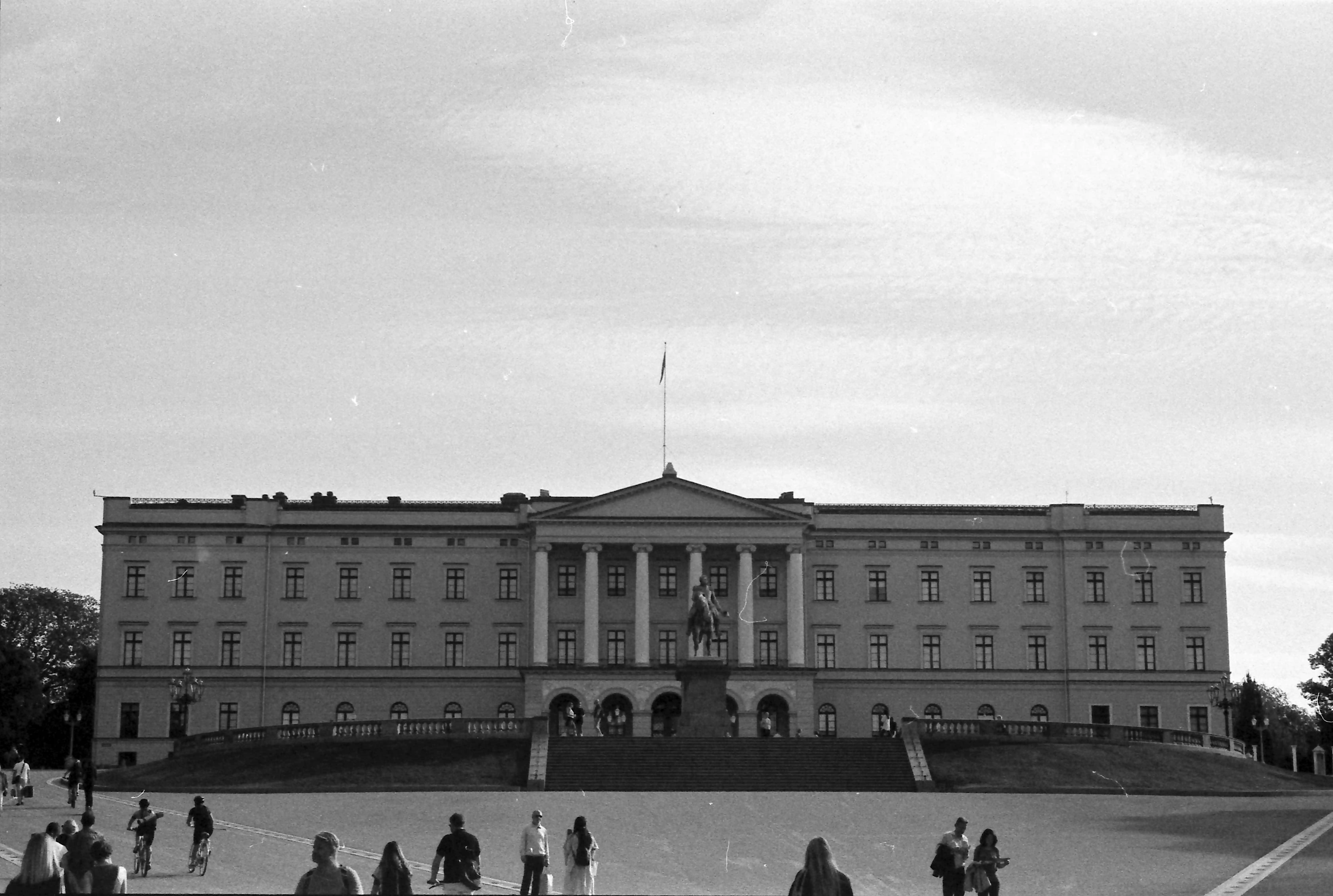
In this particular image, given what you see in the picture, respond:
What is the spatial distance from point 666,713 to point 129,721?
2348 centimetres

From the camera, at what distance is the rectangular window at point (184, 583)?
88.6 m

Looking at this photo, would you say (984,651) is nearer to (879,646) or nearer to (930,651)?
(930,651)

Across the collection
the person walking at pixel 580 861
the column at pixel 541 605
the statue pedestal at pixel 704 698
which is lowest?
the person walking at pixel 580 861

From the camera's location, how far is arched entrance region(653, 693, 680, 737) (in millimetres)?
86125

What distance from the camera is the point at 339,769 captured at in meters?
61.6

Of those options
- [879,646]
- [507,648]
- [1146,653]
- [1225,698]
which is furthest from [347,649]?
[1225,698]

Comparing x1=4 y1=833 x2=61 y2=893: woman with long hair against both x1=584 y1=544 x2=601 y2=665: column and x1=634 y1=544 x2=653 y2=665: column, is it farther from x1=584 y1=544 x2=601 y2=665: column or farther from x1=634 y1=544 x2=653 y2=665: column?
x1=634 y1=544 x2=653 y2=665: column

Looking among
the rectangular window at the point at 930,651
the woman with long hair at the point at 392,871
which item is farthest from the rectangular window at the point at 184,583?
the woman with long hair at the point at 392,871

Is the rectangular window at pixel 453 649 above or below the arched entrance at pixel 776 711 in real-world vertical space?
above

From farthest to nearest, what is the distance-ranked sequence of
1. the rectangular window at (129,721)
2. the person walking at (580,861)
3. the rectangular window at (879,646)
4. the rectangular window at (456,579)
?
the rectangular window at (456,579), the rectangular window at (879,646), the rectangular window at (129,721), the person walking at (580,861)

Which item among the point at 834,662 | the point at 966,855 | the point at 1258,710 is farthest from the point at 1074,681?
the point at 966,855

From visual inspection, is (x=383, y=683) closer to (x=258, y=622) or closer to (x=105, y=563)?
(x=258, y=622)

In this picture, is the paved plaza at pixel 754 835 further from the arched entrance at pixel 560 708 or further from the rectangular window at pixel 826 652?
the rectangular window at pixel 826 652

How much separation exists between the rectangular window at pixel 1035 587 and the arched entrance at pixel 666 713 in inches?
649
